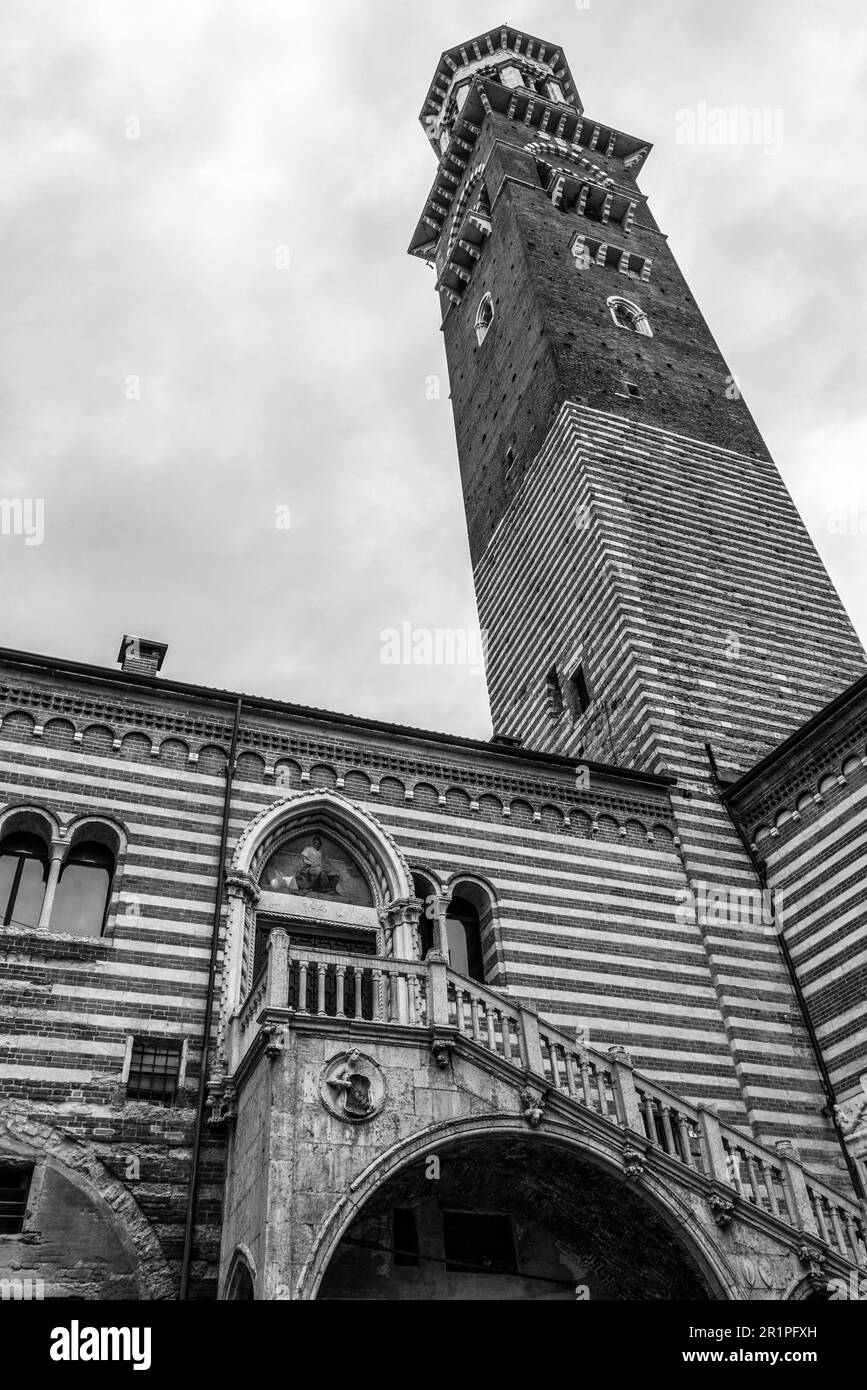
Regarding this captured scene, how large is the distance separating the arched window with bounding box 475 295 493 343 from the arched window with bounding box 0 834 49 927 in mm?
22611

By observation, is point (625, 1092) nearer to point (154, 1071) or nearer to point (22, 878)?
point (154, 1071)

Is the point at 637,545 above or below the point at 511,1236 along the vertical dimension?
above

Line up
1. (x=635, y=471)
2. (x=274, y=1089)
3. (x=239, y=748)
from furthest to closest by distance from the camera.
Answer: (x=635, y=471) → (x=239, y=748) → (x=274, y=1089)

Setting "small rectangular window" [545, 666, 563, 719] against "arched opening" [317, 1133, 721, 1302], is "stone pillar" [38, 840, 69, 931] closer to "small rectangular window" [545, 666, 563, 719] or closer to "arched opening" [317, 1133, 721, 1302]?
"arched opening" [317, 1133, 721, 1302]

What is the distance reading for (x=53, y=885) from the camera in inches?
521

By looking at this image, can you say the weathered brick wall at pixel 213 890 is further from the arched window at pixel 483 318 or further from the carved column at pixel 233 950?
the arched window at pixel 483 318

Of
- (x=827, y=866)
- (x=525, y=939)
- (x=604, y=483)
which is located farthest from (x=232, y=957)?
(x=604, y=483)

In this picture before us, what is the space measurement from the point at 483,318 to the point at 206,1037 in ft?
82.4

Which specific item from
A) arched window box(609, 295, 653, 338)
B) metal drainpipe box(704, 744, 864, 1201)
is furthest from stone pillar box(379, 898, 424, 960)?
arched window box(609, 295, 653, 338)

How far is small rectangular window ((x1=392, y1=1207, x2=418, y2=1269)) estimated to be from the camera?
1160cm
